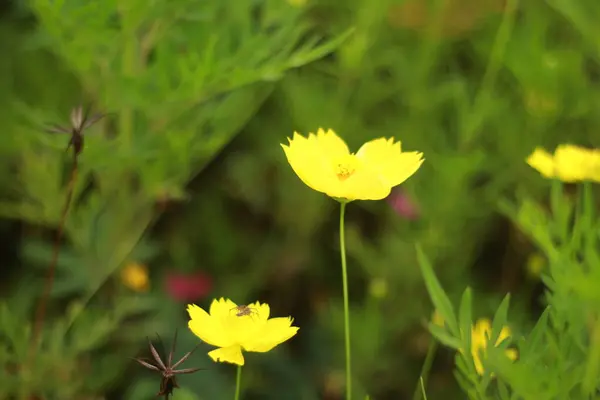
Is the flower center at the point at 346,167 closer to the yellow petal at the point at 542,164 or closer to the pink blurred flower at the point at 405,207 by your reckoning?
the yellow petal at the point at 542,164

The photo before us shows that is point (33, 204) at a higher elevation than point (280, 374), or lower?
higher

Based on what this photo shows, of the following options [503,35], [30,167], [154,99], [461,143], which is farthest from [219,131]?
[503,35]

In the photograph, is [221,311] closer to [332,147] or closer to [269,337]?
[269,337]

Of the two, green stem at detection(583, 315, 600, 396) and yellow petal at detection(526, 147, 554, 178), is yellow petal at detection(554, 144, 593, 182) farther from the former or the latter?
green stem at detection(583, 315, 600, 396)

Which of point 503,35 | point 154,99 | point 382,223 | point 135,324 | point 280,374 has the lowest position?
point 280,374

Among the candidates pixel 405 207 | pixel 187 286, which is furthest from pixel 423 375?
pixel 187 286

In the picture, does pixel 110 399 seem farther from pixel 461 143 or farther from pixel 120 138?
pixel 461 143
